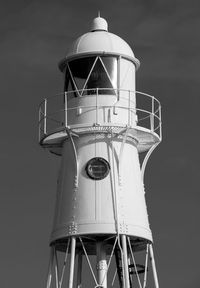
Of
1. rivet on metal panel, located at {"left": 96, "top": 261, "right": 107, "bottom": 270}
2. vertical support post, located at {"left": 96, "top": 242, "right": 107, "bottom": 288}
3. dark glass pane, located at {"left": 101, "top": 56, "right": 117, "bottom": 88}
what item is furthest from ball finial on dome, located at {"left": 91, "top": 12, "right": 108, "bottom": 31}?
rivet on metal panel, located at {"left": 96, "top": 261, "right": 107, "bottom": 270}

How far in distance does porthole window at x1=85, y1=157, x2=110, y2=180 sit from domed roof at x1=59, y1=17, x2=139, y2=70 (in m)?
4.64

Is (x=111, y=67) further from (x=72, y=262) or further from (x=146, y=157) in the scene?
(x=72, y=262)

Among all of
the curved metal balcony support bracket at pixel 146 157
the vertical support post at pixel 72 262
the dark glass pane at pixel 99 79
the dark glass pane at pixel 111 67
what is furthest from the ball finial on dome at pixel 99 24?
the vertical support post at pixel 72 262

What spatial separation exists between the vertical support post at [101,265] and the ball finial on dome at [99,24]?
383 inches

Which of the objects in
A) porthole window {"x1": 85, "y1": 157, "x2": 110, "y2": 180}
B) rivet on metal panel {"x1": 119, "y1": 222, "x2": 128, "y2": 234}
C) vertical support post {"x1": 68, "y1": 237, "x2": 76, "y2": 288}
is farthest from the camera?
porthole window {"x1": 85, "y1": 157, "x2": 110, "y2": 180}

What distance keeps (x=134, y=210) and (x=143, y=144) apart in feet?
12.0

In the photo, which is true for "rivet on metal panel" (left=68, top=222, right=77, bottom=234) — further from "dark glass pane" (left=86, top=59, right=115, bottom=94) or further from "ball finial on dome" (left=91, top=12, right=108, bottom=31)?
"ball finial on dome" (left=91, top=12, right=108, bottom=31)

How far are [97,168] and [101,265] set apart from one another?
413 centimetres

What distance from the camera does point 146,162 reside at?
5119 centimetres

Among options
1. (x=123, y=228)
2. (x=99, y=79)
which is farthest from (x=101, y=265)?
(x=99, y=79)

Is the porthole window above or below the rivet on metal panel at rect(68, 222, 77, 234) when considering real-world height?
above

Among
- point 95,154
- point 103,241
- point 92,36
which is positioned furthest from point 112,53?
point 103,241

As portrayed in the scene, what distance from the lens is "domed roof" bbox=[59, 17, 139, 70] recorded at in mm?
50031

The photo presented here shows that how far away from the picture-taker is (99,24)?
5175 cm
